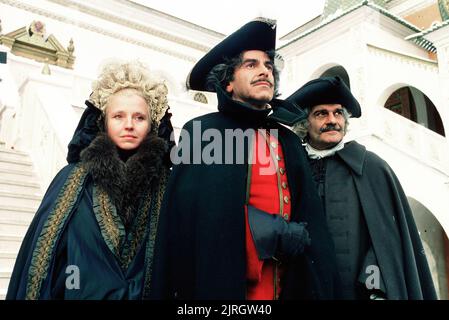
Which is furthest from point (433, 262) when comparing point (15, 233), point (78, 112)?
point (15, 233)

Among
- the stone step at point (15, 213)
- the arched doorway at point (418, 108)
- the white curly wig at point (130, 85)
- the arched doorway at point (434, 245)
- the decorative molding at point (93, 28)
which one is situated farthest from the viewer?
the decorative molding at point (93, 28)

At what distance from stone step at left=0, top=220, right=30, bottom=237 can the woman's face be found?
2.92m

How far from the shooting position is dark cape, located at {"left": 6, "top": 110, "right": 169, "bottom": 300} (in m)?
2.18

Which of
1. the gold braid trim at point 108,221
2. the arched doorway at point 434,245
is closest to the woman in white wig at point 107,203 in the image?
the gold braid trim at point 108,221

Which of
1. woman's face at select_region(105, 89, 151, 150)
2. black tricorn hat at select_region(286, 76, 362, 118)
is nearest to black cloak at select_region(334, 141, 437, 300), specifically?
black tricorn hat at select_region(286, 76, 362, 118)

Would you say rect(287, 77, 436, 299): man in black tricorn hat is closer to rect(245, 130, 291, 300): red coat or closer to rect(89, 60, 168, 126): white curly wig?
rect(245, 130, 291, 300): red coat

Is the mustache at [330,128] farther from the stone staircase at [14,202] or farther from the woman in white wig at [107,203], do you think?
the stone staircase at [14,202]

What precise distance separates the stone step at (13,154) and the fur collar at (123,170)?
15.3ft

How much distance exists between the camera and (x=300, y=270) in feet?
7.19

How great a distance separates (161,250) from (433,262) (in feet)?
36.5

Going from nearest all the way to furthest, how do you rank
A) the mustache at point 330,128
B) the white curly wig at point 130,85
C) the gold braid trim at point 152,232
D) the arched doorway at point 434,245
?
1. the gold braid trim at point 152,232
2. the white curly wig at point 130,85
3. the mustache at point 330,128
4. the arched doorway at point 434,245

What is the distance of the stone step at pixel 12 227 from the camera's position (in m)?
4.78

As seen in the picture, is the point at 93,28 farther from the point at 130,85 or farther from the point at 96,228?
the point at 96,228
